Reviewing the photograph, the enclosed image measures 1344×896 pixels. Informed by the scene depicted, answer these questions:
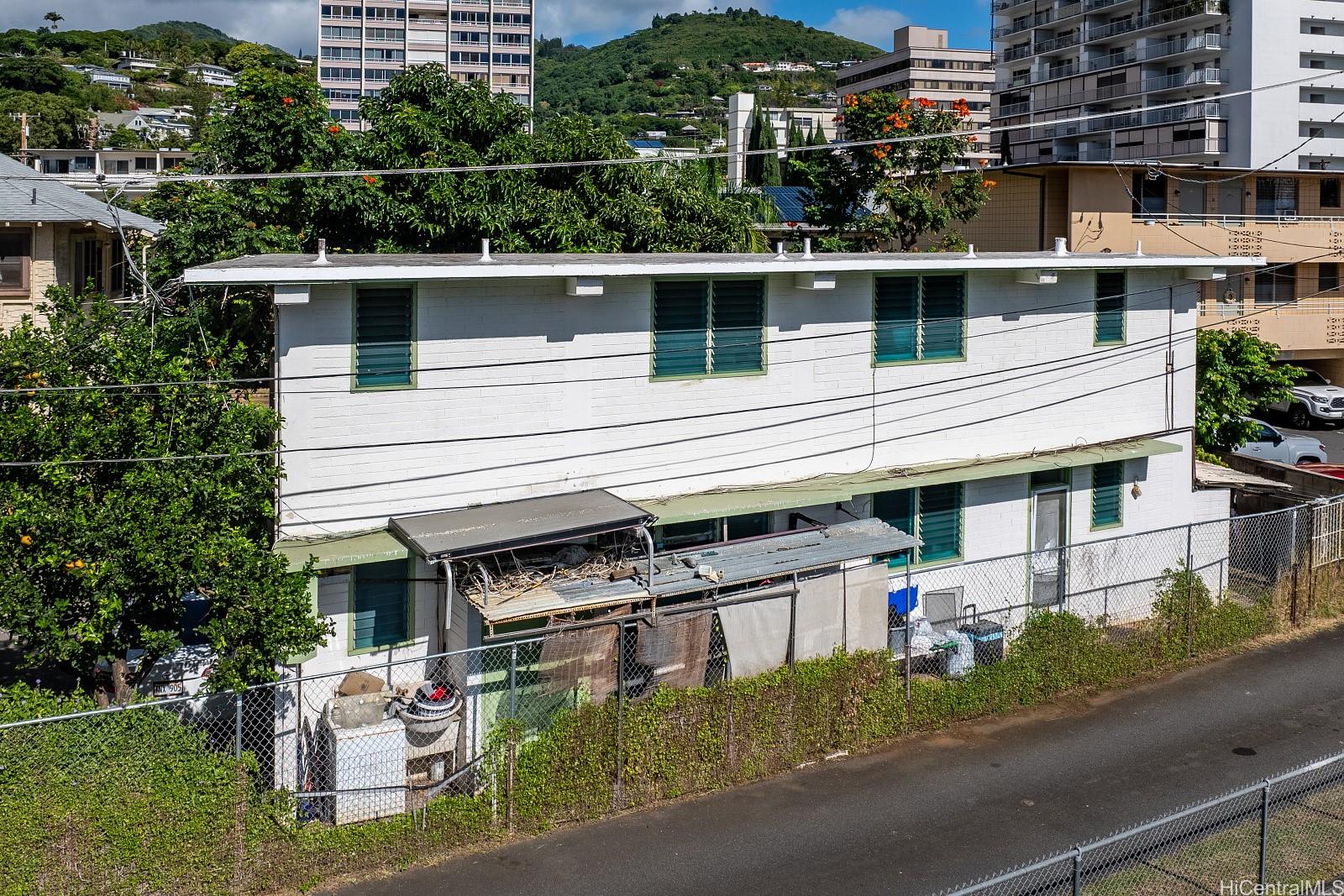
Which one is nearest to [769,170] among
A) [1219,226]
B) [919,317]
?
[1219,226]

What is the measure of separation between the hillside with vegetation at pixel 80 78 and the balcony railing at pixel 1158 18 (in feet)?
148

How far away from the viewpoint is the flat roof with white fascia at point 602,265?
12469mm

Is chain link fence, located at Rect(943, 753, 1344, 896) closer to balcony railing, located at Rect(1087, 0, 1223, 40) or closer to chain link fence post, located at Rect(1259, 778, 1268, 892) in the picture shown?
chain link fence post, located at Rect(1259, 778, 1268, 892)

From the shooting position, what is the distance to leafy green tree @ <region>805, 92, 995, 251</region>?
27.6m

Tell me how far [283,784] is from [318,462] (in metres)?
3.16

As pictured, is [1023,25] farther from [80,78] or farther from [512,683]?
[80,78]

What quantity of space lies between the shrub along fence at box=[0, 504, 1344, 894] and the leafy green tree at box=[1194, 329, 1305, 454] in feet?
18.4

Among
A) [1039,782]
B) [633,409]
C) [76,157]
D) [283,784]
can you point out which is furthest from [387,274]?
[76,157]

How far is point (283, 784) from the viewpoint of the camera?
12258 millimetres

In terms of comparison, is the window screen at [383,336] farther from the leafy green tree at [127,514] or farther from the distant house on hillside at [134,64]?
the distant house on hillside at [134,64]

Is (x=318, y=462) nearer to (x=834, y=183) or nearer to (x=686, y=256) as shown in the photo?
(x=686, y=256)

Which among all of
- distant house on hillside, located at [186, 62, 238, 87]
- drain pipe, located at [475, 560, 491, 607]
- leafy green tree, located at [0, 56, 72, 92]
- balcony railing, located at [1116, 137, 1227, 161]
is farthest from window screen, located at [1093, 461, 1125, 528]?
distant house on hillside, located at [186, 62, 238, 87]

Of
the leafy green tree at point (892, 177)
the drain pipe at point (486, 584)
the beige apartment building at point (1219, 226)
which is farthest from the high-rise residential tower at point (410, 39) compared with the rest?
the drain pipe at point (486, 584)

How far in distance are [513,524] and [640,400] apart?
8.87ft
